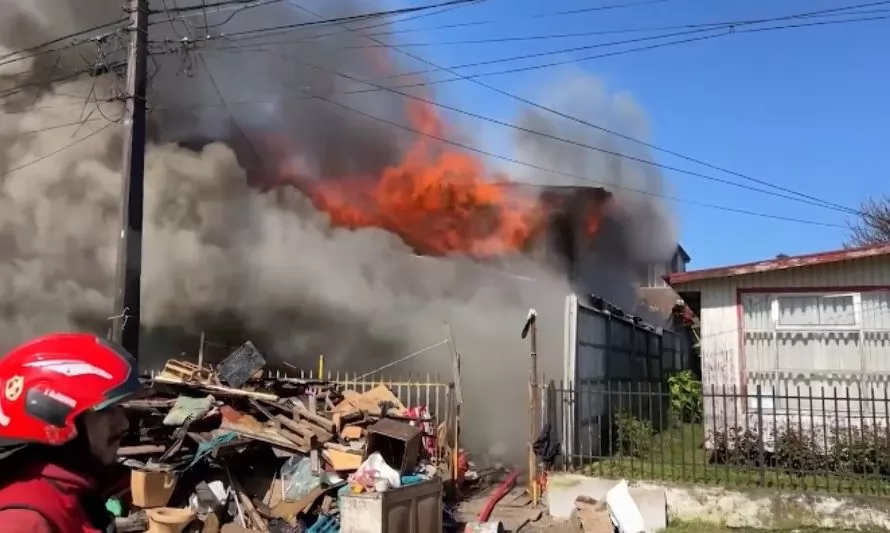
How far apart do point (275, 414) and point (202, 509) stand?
2.01m

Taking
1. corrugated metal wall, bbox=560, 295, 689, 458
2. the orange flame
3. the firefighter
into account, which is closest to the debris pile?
corrugated metal wall, bbox=560, 295, 689, 458

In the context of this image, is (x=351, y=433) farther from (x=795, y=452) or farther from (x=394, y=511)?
(x=795, y=452)

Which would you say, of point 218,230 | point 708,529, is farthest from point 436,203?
point 708,529

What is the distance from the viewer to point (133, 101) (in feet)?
31.8

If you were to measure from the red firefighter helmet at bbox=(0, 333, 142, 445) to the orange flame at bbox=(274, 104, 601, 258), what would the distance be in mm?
16817

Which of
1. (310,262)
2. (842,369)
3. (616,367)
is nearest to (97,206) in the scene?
(310,262)

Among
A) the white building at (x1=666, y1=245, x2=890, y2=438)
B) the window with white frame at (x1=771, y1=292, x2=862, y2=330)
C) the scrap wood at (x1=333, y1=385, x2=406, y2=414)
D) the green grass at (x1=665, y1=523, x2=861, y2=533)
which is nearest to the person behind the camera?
the green grass at (x1=665, y1=523, x2=861, y2=533)

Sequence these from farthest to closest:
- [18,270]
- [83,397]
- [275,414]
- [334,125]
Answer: [334,125] < [18,270] < [275,414] < [83,397]

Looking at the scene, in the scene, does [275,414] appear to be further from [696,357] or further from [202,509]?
[696,357]

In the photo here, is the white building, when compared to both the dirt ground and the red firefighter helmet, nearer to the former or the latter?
the dirt ground

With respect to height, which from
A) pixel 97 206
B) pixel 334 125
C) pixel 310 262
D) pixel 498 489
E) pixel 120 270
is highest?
pixel 334 125

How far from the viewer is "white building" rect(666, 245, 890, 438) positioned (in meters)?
9.85

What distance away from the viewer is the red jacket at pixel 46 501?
4.78ft

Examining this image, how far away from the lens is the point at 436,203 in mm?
19500
